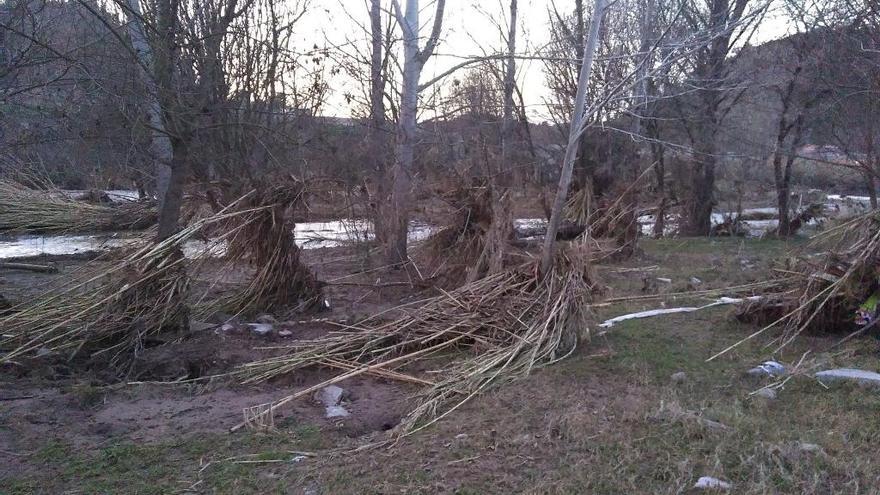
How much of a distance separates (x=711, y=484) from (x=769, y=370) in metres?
2.10

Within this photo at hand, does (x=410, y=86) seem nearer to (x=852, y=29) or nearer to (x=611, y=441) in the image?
(x=852, y=29)

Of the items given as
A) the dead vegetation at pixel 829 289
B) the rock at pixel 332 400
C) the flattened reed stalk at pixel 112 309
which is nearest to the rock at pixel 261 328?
the flattened reed stalk at pixel 112 309

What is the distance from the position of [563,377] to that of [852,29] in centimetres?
791

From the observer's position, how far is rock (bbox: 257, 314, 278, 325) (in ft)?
26.3

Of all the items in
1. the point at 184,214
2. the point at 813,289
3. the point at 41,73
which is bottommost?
the point at 813,289

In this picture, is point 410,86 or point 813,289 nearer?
point 813,289

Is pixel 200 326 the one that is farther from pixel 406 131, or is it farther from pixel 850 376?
pixel 850 376

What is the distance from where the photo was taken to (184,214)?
966 cm

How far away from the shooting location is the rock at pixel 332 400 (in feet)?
17.7

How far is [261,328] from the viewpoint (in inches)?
301

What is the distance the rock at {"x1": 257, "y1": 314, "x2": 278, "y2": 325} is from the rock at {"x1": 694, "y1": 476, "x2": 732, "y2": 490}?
504 cm

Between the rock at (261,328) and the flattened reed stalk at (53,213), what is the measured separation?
26.8ft

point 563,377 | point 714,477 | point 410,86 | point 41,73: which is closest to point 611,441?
point 714,477

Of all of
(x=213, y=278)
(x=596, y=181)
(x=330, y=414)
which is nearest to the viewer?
(x=330, y=414)
